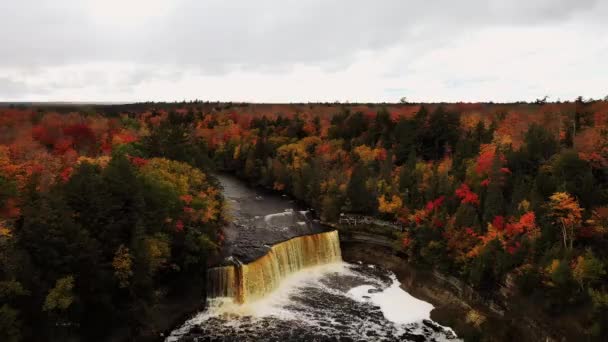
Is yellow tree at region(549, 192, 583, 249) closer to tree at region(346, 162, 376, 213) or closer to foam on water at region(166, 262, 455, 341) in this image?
foam on water at region(166, 262, 455, 341)

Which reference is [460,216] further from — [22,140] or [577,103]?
[22,140]

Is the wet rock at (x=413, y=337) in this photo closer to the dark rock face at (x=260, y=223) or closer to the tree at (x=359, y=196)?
the dark rock face at (x=260, y=223)

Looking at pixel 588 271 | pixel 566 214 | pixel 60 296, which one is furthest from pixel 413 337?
pixel 60 296

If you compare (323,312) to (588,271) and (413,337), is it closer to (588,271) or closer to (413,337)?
(413,337)

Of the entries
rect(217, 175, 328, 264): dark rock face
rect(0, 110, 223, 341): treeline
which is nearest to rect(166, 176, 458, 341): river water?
rect(217, 175, 328, 264): dark rock face

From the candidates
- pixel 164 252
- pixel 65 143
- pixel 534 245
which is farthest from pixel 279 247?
pixel 65 143
